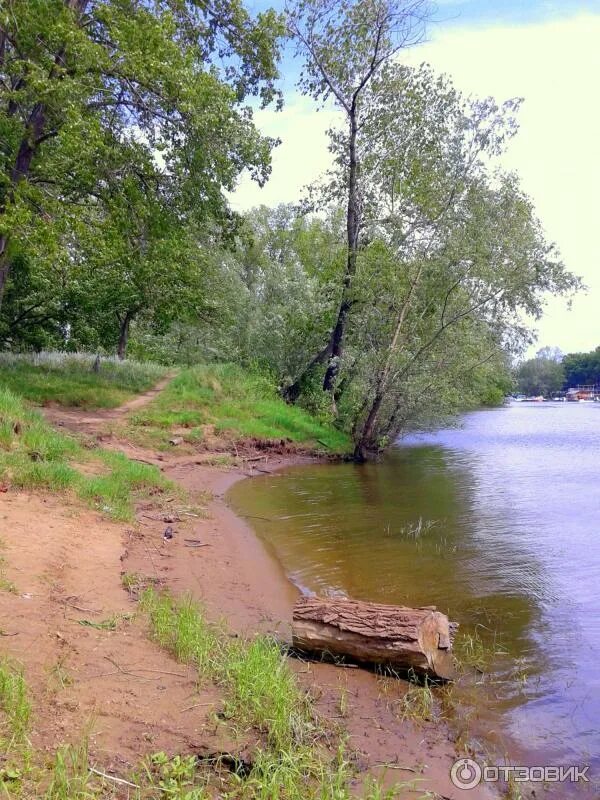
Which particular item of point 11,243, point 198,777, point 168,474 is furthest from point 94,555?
point 11,243

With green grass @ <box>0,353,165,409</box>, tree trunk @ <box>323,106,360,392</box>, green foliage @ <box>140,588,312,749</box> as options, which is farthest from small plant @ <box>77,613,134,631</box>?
tree trunk @ <box>323,106,360,392</box>

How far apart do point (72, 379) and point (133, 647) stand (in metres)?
14.4

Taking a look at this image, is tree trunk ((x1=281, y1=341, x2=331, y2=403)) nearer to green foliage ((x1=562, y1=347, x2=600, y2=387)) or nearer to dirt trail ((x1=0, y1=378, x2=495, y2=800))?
dirt trail ((x1=0, y1=378, x2=495, y2=800))

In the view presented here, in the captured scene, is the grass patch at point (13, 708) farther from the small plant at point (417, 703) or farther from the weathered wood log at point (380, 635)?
the small plant at point (417, 703)

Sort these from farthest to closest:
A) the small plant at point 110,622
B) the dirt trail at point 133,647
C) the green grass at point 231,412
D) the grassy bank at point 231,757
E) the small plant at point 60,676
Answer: the green grass at point 231,412 < the small plant at point 110,622 < the small plant at point 60,676 < the dirt trail at point 133,647 < the grassy bank at point 231,757

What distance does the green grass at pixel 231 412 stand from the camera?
16172 millimetres

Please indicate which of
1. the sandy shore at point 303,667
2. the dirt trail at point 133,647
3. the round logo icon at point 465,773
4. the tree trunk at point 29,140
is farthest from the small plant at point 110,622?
the tree trunk at point 29,140

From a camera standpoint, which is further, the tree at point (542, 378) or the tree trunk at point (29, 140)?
the tree at point (542, 378)

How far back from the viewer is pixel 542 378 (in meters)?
128

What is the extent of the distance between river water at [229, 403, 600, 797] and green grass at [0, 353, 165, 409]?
19.5 feet

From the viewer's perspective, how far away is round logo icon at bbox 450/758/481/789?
128 inches

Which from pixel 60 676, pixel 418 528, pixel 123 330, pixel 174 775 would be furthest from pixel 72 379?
pixel 174 775

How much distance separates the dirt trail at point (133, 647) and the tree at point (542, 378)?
427 ft

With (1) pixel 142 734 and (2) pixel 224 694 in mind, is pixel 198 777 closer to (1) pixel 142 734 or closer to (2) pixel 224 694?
(1) pixel 142 734
